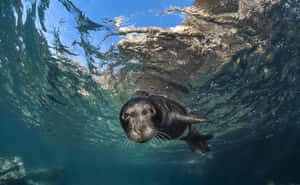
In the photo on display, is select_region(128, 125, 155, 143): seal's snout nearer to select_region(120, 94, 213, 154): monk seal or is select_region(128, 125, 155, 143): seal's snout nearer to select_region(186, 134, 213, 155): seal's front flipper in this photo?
select_region(120, 94, 213, 154): monk seal

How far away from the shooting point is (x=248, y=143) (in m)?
21.3

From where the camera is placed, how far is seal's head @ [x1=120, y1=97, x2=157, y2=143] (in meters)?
3.06

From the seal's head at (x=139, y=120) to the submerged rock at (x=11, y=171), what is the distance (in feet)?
51.3

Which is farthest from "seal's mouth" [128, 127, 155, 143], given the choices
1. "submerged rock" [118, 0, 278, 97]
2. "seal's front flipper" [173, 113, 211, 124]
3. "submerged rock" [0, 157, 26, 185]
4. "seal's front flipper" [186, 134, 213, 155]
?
"submerged rock" [0, 157, 26, 185]

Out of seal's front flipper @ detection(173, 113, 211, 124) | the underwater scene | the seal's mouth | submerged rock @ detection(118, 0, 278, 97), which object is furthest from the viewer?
submerged rock @ detection(118, 0, 278, 97)

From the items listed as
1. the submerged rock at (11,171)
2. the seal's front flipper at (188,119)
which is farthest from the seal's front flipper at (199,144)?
the submerged rock at (11,171)

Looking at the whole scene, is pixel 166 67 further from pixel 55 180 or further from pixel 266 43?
pixel 55 180

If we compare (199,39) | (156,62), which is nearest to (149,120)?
(199,39)

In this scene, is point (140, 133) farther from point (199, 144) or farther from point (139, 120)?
point (199, 144)

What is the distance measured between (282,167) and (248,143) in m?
3.95

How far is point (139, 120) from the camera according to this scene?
3348 mm

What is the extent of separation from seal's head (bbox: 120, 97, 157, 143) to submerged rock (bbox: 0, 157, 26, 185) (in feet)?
51.3

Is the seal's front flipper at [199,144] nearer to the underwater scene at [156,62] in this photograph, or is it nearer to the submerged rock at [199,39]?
the underwater scene at [156,62]

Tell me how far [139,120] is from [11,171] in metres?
16.7
